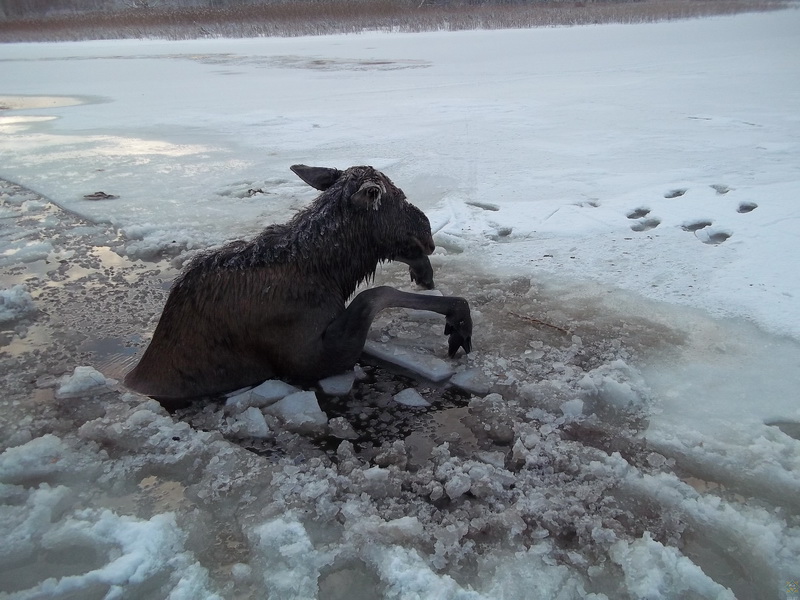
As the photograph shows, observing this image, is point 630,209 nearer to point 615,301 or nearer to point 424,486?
point 615,301

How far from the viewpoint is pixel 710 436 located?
2.93 meters

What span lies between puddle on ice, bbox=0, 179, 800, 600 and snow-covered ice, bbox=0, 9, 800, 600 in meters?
0.01

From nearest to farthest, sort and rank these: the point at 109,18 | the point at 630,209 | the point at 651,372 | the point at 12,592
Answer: the point at 12,592
the point at 651,372
the point at 630,209
the point at 109,18

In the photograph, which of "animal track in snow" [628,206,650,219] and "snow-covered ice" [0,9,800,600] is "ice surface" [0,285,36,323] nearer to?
"snow-covered ice" [0,9,800,600]

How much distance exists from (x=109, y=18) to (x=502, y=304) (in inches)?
1571

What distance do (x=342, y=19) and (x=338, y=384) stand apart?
31.0 meters

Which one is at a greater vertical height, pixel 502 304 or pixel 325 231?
pixel 325 231

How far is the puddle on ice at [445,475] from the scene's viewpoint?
2.27 m

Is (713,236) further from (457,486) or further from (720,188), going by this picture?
(457,486)

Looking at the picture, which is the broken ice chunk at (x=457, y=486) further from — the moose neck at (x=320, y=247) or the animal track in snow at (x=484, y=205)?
the animal track in snow at (x=484, y=205)

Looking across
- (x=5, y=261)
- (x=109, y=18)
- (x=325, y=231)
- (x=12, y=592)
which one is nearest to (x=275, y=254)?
(x=325, y=231)

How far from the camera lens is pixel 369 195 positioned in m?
3.50

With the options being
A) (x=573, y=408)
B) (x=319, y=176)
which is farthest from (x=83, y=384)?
(x=573, y=408)

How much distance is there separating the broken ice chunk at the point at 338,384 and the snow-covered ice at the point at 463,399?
0.19 feet
